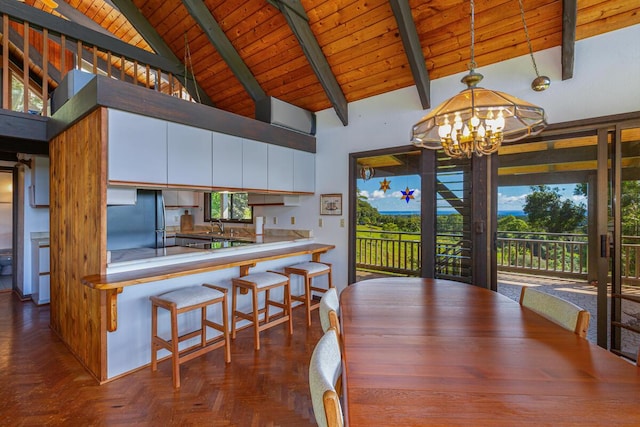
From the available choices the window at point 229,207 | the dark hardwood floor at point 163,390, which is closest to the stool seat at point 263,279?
the dark hardwood floor at point 163,390

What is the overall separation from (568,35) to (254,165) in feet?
9.89

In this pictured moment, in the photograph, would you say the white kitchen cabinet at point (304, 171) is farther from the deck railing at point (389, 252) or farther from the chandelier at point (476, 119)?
the chandelier at point (476, 119)

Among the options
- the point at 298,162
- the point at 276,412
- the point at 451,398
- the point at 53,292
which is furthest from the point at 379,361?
the point at 53,292

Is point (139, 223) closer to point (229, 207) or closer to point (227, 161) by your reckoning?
point (227, 161)

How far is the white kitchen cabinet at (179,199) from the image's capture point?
17.5 feet

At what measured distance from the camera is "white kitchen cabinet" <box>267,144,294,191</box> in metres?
3.73

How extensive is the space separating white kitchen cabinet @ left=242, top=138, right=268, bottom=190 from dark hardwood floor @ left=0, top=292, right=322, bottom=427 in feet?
5.43

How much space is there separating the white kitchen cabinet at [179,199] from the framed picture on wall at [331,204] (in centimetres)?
246

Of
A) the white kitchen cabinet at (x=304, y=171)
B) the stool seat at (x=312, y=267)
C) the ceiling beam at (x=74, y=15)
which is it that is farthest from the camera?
the ceiling beam at (x=74, y=15)

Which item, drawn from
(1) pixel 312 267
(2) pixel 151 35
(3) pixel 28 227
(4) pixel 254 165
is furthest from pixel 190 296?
(2) pixel 151 35

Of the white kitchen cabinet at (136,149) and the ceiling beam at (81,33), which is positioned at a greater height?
the ceiling beam at (81,33)

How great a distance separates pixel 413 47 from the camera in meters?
2.90

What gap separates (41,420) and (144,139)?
1.97 metres

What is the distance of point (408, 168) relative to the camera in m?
3.65
